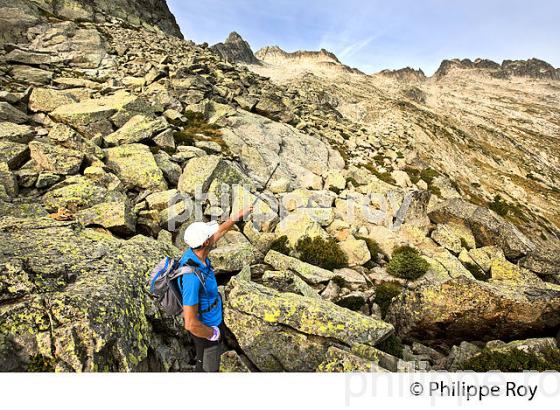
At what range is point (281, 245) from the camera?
15961mm

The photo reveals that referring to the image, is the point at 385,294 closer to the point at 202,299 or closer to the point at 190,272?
the point at 202,299

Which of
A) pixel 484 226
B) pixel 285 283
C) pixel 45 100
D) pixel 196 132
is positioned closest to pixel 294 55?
pixel 196 132

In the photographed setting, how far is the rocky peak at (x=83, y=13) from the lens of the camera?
3588 cm

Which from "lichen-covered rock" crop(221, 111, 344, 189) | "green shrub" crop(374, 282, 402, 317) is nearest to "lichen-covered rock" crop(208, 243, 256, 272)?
"green shrub" crop(374, 282, 402, 317)

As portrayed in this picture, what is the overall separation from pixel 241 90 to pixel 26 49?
2362cm

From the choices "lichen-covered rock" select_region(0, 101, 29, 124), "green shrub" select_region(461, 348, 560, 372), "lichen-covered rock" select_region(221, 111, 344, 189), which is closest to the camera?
"green shrub" select_region(461, 348, 560, 372)

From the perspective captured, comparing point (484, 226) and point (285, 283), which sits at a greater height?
point (484, 226)

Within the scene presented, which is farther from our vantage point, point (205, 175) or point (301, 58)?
point (301, 58)

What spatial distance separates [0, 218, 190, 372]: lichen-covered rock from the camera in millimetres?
5641

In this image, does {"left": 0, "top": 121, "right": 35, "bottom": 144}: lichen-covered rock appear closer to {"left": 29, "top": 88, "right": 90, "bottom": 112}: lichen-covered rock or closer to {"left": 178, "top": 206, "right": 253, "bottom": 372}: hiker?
{"left": 29, "top": 88, "right": 90, "bottom": 112}: lichen-covered rock

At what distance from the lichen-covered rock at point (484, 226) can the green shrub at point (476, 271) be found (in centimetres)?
319

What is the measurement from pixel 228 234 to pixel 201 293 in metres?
9.47

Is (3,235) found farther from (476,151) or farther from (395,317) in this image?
(476,151)

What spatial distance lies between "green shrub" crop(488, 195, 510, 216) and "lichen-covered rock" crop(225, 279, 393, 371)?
4037 cm
